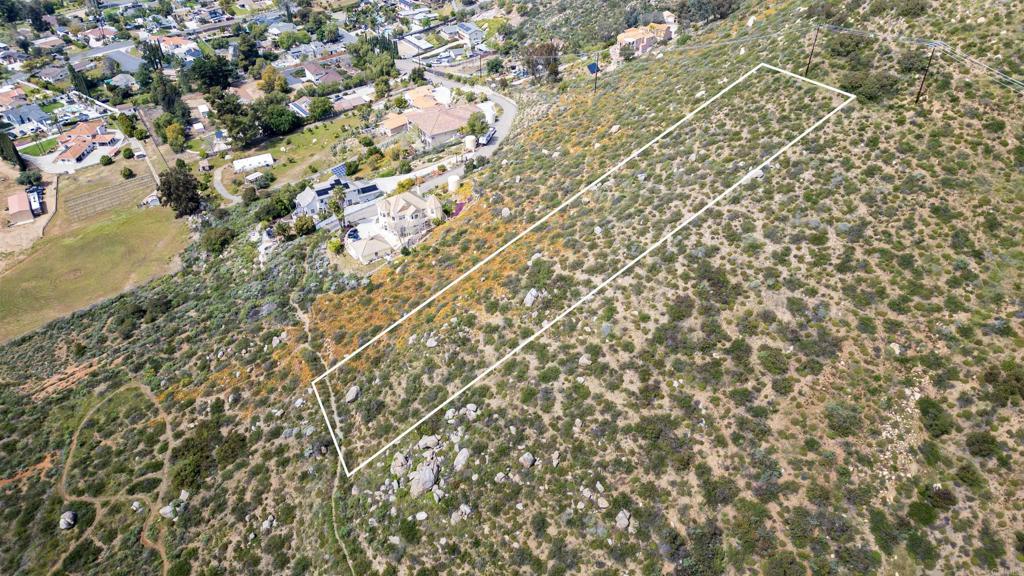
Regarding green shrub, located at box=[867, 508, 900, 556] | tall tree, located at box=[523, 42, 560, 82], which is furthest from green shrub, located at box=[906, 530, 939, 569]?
tall tree, located at box=[523, 42, 560, 82]

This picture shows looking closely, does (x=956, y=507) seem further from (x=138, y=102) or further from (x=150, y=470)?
(x=138, y=102)

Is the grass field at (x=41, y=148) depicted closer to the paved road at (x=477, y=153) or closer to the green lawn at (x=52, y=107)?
the green lawn at (x=52, y=107)

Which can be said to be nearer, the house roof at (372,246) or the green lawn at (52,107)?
the house roof at (372,246)

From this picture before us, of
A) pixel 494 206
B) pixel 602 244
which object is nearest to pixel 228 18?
pixel 494 206

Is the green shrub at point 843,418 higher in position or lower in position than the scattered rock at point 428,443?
higher

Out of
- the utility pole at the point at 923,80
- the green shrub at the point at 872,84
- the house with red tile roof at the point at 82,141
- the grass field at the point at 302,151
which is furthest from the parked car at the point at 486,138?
the house with red tile roof at the point at 82,141

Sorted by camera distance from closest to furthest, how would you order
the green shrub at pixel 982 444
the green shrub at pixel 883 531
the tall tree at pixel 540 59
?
the green shrub at pixel 883 531 → the green shrub at pixel 982 444 → the tall tree at pixel 540 59

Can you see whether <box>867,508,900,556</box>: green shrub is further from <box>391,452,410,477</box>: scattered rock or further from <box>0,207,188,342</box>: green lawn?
<box>0,207,188,342</box>: green lawn

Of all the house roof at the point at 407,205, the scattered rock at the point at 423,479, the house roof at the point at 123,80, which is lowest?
the scattered rock at the point at 423,479
